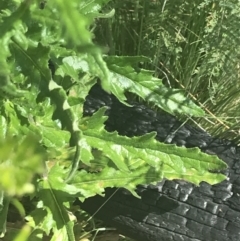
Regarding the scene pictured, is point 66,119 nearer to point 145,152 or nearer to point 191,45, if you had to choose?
point 145,152

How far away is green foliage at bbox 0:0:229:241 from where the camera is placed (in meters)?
0.78

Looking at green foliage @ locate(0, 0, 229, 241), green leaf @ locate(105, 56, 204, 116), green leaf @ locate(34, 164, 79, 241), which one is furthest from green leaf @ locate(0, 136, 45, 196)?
green leaf @ locate(34, 164, 79, 241)

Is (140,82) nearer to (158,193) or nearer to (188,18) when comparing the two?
(158,193)

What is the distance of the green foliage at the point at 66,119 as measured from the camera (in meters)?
0.78

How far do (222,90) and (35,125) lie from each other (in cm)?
82

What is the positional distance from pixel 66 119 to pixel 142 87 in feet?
0.99

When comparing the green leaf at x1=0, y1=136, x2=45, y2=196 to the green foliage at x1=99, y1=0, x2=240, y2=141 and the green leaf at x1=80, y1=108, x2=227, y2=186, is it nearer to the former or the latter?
the green leaf at x1=80, y1=108, x2=227, y2=186

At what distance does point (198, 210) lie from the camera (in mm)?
1242

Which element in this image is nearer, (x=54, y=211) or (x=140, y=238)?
(x=54, y=211)

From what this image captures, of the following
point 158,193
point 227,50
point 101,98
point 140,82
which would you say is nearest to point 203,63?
point 227,50

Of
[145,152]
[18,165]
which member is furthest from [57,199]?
[18,165]

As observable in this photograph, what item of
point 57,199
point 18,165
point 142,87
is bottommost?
point 57,199

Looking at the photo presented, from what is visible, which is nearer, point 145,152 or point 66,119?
point 66,119

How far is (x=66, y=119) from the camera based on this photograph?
73 centimetres
